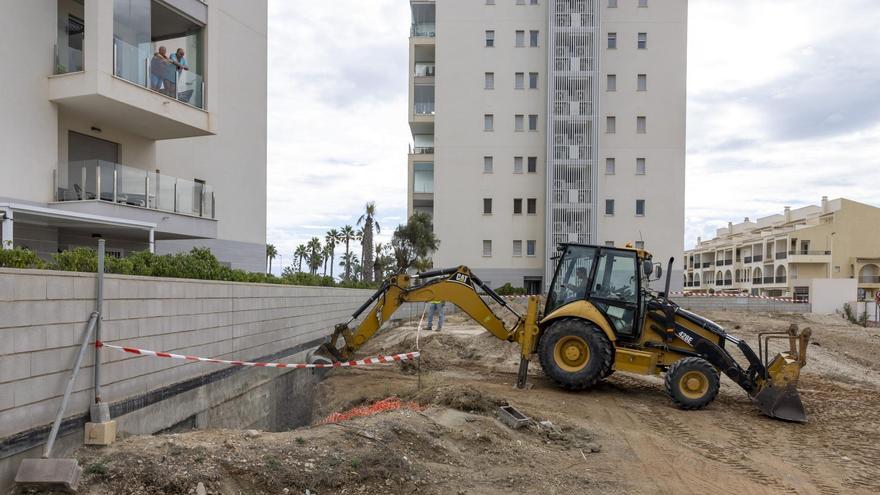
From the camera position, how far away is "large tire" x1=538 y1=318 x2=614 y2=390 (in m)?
11.2

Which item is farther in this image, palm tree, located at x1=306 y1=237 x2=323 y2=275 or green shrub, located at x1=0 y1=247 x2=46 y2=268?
palm tree, located at x1=306 y1=237 x2=323 y2=275

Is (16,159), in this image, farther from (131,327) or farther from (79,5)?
(131,327)

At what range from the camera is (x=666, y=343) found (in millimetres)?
11516

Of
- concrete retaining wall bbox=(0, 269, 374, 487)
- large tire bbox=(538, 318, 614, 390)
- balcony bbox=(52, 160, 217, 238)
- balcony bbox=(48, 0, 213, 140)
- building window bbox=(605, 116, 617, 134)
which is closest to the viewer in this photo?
concrete retaining wall bbox=(0, 269, 374, 487)

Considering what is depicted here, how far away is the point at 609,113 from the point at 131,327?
141ft

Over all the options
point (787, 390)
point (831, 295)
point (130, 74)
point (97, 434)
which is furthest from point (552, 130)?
point (97, 434)

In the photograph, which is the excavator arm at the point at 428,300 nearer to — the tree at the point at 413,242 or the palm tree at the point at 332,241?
the tree at the point at 413,242

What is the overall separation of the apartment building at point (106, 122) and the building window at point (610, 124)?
1296 inches

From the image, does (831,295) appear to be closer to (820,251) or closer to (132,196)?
(820,251)

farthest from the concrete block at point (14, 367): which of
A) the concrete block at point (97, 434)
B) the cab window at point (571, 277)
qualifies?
the cab window at point (571, 277)

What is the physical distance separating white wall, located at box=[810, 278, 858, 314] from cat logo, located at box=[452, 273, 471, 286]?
3466cm

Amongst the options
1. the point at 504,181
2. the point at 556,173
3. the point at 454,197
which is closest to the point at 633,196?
the point at 556,173

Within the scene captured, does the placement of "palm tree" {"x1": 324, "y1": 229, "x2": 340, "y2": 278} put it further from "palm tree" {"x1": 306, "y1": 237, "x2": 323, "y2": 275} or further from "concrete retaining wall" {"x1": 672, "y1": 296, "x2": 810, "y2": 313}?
"concrete retaining wall" {"x1": 672, "y1": 296, "x2": 810, "y2": 313}

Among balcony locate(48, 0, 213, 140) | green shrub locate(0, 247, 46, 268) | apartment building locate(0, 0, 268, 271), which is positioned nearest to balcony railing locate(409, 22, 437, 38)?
apartment building locate(0, 0, 268, 271)
